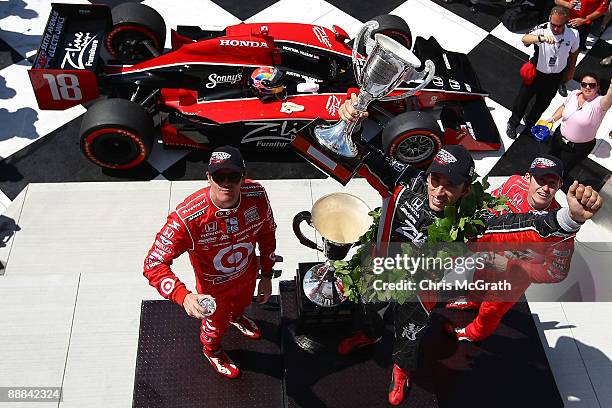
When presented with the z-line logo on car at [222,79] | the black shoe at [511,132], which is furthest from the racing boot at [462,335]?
the z-line logo on car at [222,79]

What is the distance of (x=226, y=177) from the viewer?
295 cm

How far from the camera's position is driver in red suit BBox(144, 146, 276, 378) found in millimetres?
3014

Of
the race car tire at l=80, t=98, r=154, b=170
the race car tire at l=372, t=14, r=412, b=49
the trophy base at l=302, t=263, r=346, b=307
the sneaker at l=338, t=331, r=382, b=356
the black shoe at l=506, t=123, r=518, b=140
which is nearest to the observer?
the trophy base at l=302, t=263, r=346, b=307

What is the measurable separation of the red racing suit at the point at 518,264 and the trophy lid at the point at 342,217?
67 centimetres

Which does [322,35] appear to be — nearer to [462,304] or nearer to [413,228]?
[462,304]

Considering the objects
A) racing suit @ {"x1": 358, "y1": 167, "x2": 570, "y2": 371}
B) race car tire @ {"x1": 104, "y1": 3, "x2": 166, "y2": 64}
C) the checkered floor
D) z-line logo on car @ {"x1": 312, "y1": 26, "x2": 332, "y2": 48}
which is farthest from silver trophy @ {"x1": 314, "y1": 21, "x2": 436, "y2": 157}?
race car tire @ {"x1": 104, "y1": 3, "x2": 166, "y2": 64}

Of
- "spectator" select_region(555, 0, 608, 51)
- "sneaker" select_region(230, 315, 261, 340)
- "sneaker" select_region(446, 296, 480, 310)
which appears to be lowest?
"sneaker" select_region(446, 296, 480, 310)

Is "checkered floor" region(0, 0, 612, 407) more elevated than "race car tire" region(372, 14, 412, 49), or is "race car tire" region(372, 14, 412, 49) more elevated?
"race car tire" region(372, 14, 412, 49)

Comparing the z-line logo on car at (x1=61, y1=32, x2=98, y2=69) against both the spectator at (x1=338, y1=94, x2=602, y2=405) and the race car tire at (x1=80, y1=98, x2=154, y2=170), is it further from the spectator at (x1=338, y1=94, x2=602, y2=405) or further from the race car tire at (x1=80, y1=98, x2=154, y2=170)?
the spectator at (x1=338, y1=94, x2=602, y2=405)

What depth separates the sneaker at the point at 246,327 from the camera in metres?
4.07

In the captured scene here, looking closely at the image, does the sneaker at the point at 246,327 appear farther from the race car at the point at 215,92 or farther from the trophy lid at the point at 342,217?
A: the race car at the point at 215,92

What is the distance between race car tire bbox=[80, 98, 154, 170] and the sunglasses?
2497 mm

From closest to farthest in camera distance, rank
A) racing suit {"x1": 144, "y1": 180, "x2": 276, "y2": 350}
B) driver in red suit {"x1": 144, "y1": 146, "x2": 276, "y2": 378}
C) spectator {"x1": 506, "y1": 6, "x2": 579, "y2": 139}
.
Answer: driver in red suit {"x1": 144, "y1": 146, "x2": 276, "y2": 378} → racing suit {"x1": 144, "y1": 180, "x2": 276, "y2": 350} → spectator {"x1": 506, "y1": 6, "x2": 579, "y2": 139}

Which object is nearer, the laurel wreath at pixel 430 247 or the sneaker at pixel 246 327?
the laurel wreath at pixel 430 247
